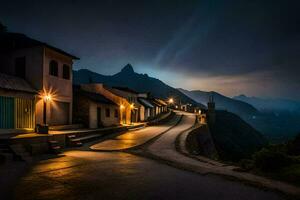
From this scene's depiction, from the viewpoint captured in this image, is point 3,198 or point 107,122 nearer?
point 3,198

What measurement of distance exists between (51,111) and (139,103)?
1028 inches

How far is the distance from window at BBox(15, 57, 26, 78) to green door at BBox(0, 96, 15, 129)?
4.60 m

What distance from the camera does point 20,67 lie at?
69.5 feet

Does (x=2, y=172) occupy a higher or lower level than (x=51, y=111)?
lower

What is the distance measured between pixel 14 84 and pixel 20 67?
3905 millimetres

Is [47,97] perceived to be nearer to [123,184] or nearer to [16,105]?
[16,105]

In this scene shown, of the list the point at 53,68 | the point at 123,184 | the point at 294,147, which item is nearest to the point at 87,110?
the point at 53,68

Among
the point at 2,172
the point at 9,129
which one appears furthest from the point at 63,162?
the point at 9,129

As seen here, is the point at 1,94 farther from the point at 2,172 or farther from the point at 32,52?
the point at 2,172

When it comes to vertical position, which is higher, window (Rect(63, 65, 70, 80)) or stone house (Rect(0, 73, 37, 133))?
window (Rect(63, 65, 70, 80))

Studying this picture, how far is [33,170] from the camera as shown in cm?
991

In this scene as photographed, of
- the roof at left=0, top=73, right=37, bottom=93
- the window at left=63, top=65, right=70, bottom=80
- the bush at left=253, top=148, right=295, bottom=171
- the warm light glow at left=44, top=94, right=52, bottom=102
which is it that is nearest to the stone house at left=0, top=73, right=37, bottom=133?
the roof at left=0, top=73, right=37, bottom=93

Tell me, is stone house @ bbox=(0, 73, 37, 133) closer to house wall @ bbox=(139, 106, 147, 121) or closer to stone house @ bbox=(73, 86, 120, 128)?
stone house @ bbox=(73, 86, 120, 128)

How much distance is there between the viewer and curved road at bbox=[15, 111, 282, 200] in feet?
22.0
